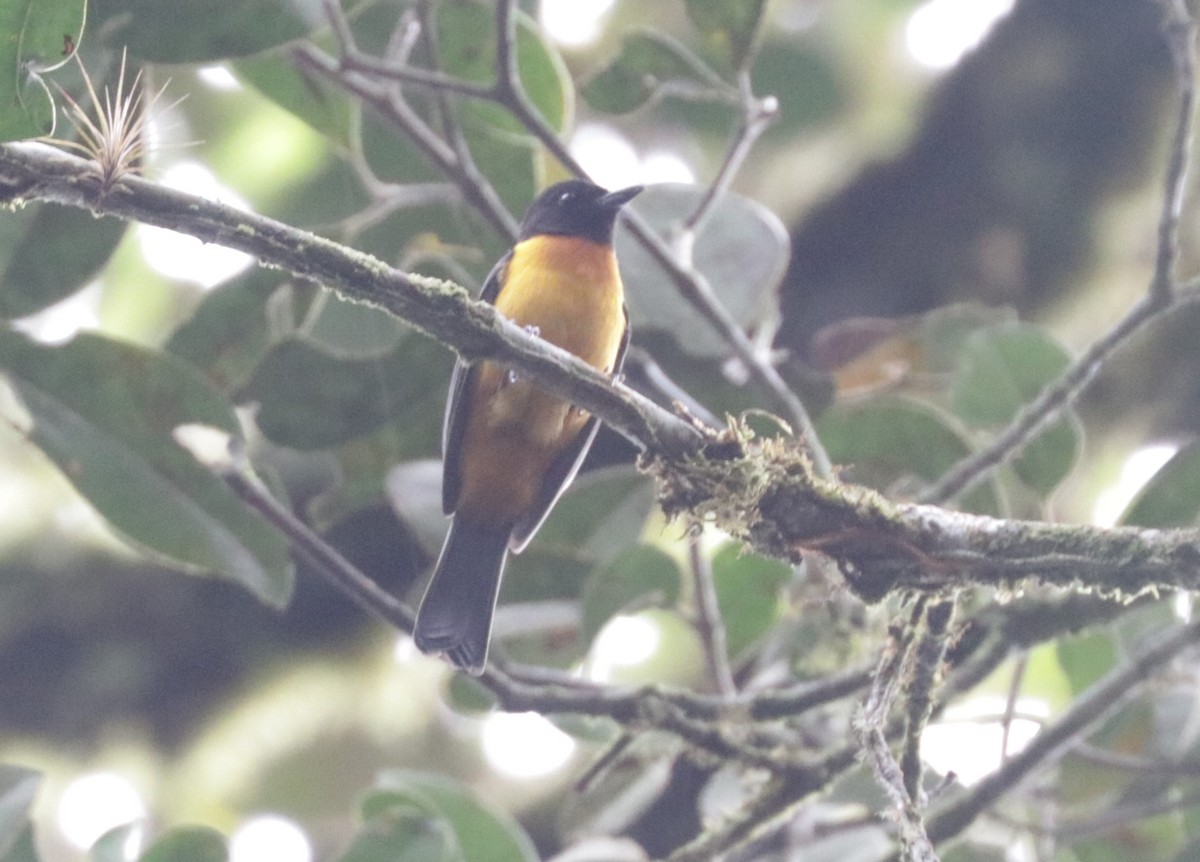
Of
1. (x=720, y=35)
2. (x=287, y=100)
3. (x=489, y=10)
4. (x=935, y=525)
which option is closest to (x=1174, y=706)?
(x=935, y=525)

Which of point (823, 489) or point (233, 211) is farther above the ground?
point (233, 211)

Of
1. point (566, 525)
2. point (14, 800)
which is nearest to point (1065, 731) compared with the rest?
point (566, 525)

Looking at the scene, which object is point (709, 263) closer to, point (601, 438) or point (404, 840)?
point (601, 438)

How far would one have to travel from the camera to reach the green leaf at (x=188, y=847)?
2814 mm

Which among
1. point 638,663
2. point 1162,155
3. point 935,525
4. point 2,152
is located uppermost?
point 1162,155

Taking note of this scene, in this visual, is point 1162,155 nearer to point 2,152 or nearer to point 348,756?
point 348,756

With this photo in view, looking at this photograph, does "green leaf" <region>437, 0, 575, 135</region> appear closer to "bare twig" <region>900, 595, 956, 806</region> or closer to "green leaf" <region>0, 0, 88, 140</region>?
"green leaf" <region>0, 0, 88, 140</region>

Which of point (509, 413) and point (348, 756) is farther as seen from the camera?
point (348, 756)

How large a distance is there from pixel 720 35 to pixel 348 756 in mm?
2327

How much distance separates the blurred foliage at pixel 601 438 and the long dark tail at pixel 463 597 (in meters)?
0.10

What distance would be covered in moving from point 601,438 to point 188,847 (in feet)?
5.52

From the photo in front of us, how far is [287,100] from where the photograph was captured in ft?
11.0

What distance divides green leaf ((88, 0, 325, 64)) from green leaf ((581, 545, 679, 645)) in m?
1.36

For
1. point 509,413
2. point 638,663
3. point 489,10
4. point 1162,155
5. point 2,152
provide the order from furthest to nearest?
point 638,663
point 1162,155
point 509,413
point 489,10
point 2,152
